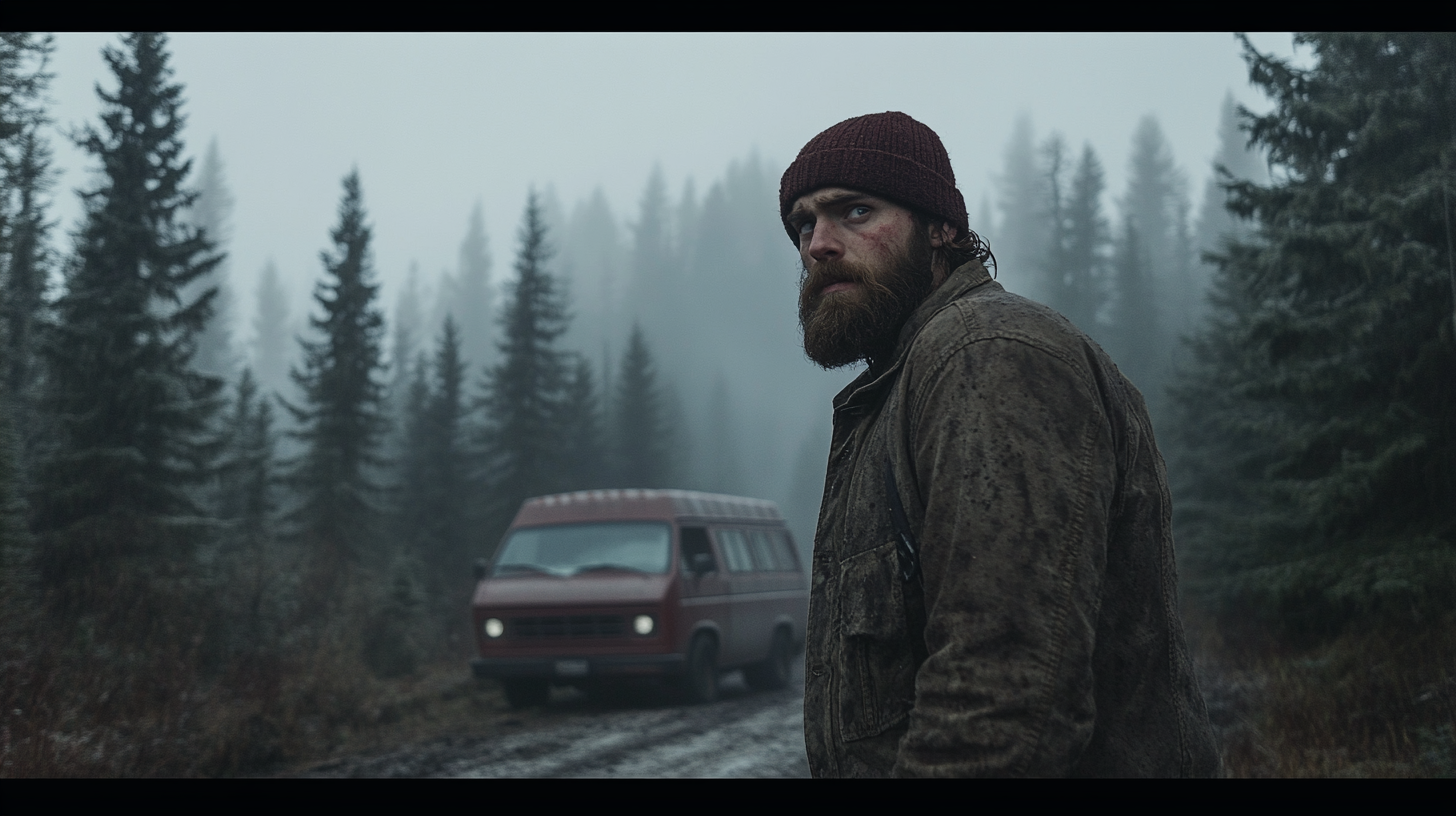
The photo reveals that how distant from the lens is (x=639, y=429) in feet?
147

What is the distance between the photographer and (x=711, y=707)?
11.6 metres

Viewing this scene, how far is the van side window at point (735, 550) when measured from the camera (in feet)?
42.7

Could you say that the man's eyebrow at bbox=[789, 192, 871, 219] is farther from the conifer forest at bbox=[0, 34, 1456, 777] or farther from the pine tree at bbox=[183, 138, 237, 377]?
the pine tree at bbox=[183, 138, 237, 377]

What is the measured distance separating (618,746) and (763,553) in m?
5.86

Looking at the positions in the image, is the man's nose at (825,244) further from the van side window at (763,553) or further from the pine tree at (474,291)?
the pine tree at (474,291)

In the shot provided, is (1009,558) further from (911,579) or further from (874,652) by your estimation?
(874,652)

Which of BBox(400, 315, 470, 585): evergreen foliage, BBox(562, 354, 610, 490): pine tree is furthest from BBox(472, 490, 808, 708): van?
BBox(562, 354, 610, 490): pine tree

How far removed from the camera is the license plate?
10.9 m

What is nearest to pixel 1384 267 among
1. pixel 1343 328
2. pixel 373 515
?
pixel 1343 328

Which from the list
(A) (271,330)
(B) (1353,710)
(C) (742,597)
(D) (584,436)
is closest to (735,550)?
(C) (742,597)

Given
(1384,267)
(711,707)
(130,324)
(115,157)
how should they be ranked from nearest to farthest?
(1384,267) → (711,707) → (130,324) → (115,157)

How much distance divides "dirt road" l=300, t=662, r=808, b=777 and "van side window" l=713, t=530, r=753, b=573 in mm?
1779
